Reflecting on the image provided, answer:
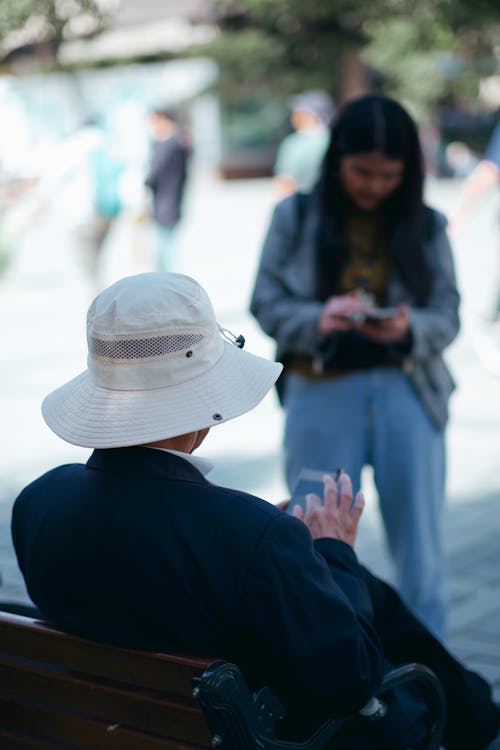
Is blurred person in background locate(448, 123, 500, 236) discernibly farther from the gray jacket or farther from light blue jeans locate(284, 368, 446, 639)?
light blue jeans locate(284, 368, 446, 639)

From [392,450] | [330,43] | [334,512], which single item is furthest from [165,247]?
[330,43]

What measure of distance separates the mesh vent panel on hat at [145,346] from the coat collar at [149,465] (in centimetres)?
17

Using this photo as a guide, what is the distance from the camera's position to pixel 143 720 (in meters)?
2.11

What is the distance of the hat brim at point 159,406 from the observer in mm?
2180

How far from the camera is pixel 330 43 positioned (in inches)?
1567

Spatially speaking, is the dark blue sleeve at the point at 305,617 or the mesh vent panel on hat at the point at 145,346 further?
the mesh vent panel on hat at the point at 145,346

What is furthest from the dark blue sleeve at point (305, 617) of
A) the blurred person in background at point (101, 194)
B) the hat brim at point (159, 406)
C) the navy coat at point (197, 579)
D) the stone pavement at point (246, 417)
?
the blurred person in background at point (101, 194)

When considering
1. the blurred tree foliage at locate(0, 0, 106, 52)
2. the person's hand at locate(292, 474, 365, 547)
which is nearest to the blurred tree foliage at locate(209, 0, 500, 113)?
the blurred tree foliage at locate(0, 0, 106, 52)

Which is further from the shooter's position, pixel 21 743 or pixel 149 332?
pixel 21 743

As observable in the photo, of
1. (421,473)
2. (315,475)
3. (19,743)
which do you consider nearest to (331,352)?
(421,473)

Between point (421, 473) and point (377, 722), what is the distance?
1317 millimetres

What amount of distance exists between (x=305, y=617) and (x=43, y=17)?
2733 centimetres

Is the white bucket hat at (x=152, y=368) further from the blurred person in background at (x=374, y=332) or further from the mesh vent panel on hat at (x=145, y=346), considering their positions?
the blurred person in background at (x=374, y=332)

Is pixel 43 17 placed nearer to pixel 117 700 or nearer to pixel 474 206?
pixel 474 206
